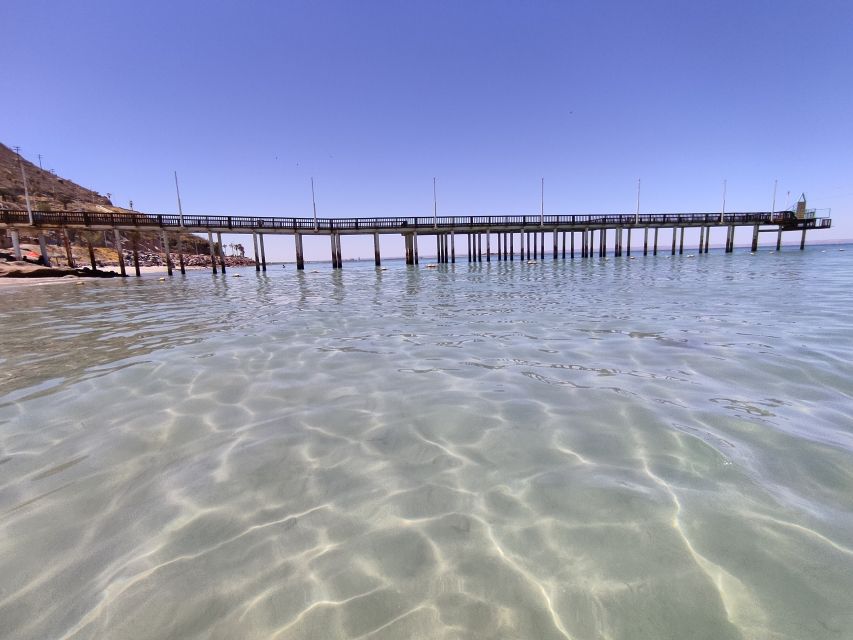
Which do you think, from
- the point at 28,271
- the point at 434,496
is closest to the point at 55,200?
the point at 28,271

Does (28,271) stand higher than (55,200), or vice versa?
(55,200)

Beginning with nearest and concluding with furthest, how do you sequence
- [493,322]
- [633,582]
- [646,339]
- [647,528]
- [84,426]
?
[633,582] → [647,528] → [84,426] → [646,339] → [493,322]

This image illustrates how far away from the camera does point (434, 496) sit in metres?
2.51

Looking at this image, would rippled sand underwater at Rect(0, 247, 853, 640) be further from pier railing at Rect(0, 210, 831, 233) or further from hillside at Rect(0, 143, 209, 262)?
hillside at Rect(0, 143, 209, 262)

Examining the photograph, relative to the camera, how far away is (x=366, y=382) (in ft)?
15.3

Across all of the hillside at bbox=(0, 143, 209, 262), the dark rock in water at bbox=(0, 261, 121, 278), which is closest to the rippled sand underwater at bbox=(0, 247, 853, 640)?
the dark rock in water at bbox=(0, 261, 121, 278)

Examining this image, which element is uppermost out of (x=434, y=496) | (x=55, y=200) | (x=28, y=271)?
(x=55, y=200)

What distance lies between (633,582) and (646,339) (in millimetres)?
5392

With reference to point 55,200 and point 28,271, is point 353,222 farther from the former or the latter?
point 55,200

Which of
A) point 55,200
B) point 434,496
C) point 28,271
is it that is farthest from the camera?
point 55,200

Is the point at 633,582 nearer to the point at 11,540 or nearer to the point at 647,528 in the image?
the point at 647,528

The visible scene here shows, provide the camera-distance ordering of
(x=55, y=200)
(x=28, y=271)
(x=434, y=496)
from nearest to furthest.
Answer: (x=434, y=496) → (x=28, y=271) → (x=55, y=200)

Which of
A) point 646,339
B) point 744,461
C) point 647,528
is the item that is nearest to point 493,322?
point 646,339

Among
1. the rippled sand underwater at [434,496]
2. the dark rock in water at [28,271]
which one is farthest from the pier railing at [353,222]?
the rippled sand underwater at [434,496]
